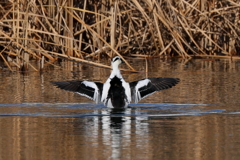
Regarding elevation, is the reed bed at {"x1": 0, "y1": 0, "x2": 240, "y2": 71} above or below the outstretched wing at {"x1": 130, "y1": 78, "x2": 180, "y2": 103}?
above

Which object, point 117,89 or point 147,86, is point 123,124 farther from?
point 147,86

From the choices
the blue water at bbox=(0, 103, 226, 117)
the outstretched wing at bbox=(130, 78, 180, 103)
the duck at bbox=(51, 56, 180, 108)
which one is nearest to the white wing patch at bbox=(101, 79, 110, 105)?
the duck at bbox=(51, 56, 180, 108)

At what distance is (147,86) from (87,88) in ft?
2.31

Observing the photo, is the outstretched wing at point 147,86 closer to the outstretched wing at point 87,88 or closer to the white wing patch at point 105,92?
the white wing patch at point 105,92

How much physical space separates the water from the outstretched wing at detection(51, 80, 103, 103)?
13 cm

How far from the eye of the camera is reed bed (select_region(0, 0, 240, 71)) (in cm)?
1233

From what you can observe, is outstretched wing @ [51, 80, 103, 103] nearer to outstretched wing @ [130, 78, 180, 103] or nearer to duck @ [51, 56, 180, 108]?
duck @ [51, 56, 180, 108]

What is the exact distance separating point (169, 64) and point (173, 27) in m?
0.75

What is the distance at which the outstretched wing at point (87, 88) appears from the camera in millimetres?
7055

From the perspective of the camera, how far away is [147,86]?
23.4ft

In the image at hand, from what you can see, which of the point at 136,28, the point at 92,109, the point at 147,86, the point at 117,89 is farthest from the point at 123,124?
the point at 136,28

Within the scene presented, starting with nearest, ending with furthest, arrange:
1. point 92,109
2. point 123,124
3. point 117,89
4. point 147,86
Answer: point 123,124
point 92,109
point 117,89
point 147,86

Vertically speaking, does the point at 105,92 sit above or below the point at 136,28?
below

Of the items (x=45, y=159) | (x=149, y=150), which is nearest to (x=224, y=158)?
(x=149, y=150)
